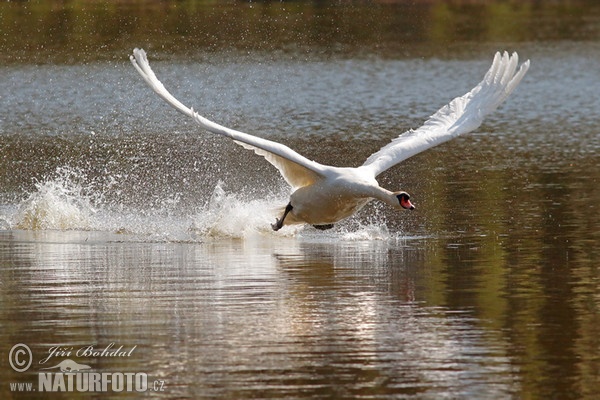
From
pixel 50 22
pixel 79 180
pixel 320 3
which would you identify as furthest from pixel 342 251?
pixel 320 3

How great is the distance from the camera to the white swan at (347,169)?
565 inches

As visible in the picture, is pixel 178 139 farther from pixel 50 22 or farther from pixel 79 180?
pixel 50 22

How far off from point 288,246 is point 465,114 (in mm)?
2624

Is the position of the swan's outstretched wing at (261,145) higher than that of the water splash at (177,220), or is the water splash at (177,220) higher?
the swan's outstretched wing at (261,145)

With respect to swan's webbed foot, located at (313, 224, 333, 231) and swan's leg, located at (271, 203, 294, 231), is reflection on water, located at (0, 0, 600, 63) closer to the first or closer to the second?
swan's leg, located at (271, 203, 294, 231)

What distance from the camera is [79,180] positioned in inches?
860

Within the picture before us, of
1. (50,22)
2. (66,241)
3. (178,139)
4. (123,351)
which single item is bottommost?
(123,351)

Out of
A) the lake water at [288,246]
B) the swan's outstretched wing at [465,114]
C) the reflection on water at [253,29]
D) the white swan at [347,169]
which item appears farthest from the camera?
the reflection on water at [253,29]

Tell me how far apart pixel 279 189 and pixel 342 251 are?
238 inches

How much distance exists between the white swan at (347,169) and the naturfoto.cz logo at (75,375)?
15.0 ft

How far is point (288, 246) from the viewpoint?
1554cm

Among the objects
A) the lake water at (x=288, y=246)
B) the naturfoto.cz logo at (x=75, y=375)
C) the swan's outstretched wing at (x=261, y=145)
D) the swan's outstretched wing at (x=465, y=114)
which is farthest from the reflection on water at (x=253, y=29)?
the naturfoto.cz logo at (x=75, y=375)

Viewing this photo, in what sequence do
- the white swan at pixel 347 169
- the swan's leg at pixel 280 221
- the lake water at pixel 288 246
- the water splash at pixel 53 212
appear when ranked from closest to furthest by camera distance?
the lake water at pixel 288 246 < the white swan at pixel 347 169 < the swan's leg at pixel 280 221 < the water splash at pixel 53 212

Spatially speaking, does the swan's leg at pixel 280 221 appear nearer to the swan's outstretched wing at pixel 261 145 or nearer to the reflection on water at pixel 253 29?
the swan's outstretched wing at pixel 261 145
